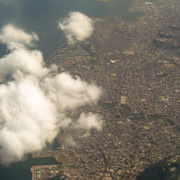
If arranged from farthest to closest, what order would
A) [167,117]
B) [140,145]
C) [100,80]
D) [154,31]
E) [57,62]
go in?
[154,31] < [57,62] < [100,80] < [167,117] < [140,145]

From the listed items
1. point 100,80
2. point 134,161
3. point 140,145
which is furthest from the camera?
point 100,80

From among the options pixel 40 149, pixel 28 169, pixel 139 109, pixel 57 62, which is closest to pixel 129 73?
pixel 139 109

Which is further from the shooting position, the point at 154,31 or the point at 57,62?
the point at 154,31

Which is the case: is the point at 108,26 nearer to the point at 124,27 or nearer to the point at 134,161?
the point at 124,27

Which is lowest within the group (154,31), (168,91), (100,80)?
(168,91)

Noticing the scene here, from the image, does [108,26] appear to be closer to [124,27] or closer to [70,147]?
[124,27]

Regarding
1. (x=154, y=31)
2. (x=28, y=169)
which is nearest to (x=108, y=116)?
(x=28, y=169)

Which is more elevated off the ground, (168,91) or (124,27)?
(124,27)
